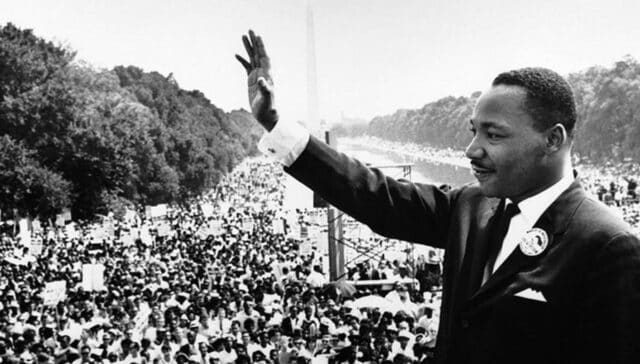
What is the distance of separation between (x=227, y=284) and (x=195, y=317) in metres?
2.41

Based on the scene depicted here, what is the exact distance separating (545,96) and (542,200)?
0.83 feet

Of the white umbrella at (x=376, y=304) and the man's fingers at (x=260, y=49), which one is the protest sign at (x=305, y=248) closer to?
the white umbrella at (x=376, y=304)

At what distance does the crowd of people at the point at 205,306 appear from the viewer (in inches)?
368

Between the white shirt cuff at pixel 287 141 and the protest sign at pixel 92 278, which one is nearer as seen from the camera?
the white shirt cuff at pixel 287 141

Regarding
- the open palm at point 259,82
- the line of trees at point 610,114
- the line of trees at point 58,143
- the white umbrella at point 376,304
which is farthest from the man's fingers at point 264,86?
the line of trees at point 610,114

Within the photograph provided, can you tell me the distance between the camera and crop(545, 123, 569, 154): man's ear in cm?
166

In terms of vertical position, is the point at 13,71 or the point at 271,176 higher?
the point at 13,71

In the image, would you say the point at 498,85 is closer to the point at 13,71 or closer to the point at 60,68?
the point at 13,71

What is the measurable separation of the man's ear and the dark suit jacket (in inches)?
4.7

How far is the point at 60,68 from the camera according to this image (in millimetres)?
35656

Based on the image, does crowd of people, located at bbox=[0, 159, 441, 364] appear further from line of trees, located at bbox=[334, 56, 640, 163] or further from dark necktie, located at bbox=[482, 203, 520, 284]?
line of trees, located at bbox=[334, 56, 640, 163]

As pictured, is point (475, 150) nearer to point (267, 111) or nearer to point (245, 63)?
point (267, 111)

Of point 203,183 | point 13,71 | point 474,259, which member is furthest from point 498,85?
point 203,183

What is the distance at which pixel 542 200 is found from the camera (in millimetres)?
1712
